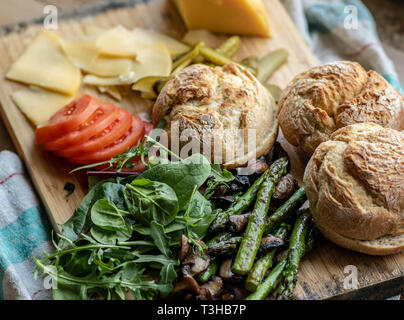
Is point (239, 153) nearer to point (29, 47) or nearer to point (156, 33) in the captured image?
point (156, 33)

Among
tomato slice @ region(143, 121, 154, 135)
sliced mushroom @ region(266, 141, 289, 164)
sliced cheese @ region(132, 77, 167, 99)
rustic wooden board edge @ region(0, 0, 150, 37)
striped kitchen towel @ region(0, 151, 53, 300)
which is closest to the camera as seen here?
striped kitchen towel @ region(0, 151, 53, 300)

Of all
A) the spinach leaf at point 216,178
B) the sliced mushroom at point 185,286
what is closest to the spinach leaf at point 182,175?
the spinach leaf at point 216,178

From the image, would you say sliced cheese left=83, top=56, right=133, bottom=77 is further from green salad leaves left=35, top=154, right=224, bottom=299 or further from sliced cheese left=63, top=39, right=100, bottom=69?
green salad leaves left=35, top=154, right=224, bottom=299

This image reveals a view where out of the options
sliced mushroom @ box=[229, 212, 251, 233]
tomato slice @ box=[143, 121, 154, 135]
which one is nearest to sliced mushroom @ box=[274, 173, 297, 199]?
sliced mushroom @ box=[229, 212, 251, 233]

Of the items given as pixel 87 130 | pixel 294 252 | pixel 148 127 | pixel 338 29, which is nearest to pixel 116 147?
pixel 87 130

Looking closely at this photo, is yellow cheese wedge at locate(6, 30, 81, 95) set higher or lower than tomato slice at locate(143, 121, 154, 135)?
higher

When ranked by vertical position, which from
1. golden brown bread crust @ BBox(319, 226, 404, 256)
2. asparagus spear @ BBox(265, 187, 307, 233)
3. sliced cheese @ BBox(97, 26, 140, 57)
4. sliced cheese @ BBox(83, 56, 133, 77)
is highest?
sliced cheese @ BBox(97, 26, 140, 57)
